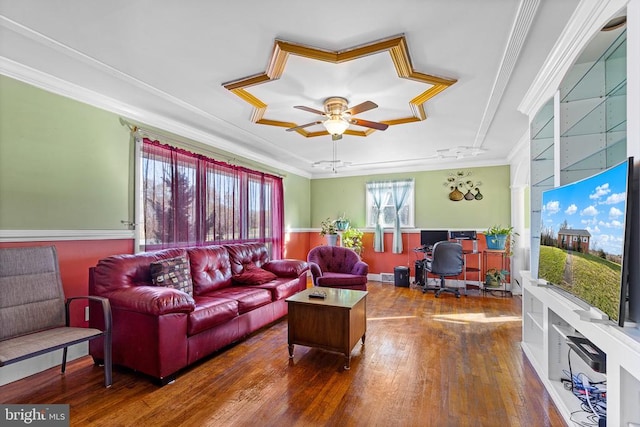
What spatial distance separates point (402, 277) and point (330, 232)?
1788 millimetres

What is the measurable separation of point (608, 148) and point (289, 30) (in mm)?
2295

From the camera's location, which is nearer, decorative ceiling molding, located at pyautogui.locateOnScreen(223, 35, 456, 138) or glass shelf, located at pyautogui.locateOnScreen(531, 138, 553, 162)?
decorative ceiling molding, located at pyautogui.locateOnScreen(223, 35, 456, 138)

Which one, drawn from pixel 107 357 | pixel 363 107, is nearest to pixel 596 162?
pixel 363 107

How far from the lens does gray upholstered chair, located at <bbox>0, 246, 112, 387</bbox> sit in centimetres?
206

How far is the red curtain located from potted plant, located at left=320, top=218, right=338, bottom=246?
4.80 ft

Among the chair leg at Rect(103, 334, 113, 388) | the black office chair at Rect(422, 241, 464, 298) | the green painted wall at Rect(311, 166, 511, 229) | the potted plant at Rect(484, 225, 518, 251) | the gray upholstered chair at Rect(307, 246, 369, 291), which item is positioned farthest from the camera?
the green painted wall at Rect(311, 166, 511, 229)

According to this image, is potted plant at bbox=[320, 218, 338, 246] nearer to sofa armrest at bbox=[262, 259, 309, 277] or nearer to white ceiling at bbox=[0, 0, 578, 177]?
sofa armrest at bbox=[262, 259, 309, 277]

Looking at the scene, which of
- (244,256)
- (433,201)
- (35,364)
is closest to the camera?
(35,364)

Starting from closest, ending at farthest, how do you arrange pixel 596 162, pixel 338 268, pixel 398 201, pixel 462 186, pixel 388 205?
1. pixel 596 162
2. pixel 338 268
3. pixel 462 186
4. pixel 398 201
5. pixel 388 205

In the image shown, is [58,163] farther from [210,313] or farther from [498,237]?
[498,237]

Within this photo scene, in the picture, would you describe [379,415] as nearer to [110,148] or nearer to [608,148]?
[608,148]

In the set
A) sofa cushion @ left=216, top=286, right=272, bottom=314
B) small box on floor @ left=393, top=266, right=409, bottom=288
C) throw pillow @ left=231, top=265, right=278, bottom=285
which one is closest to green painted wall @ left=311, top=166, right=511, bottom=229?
small box on floor @ left=393, top=266, right=409, bottom=288

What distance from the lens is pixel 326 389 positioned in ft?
7.34

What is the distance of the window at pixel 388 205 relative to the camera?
21.2ft
